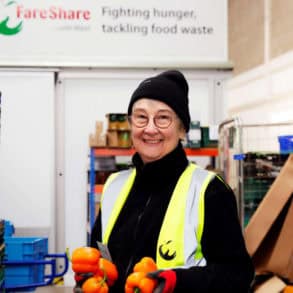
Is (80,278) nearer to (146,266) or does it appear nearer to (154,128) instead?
(146,266)

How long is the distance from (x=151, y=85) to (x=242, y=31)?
4.34 meters

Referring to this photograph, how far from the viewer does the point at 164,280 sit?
156 cm

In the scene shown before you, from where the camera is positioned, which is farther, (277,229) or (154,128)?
(277,229)

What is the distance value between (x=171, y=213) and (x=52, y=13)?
16.2ft

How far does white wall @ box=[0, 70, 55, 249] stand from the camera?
6055mm

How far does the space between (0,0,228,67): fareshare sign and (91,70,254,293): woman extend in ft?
14.7

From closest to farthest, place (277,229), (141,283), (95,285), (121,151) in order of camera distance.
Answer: (141,283)
(95,285)
(277,229)
(121,151)

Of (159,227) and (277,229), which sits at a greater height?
(159,227)

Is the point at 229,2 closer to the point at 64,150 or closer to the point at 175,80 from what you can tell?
A: the point at 64,150

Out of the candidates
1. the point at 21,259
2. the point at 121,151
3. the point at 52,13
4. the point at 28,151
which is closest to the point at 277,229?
the point at 21,259

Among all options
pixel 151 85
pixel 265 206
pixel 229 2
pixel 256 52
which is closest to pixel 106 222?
pixel 151 85

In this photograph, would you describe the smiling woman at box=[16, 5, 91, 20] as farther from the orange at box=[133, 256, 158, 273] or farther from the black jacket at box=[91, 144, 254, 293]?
the orange at box=[133, 256, 158, 273]

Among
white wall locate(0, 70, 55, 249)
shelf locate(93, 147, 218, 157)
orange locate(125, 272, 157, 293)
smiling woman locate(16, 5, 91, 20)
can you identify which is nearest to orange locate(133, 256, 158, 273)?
orange locate(125, 272, 157, 293)

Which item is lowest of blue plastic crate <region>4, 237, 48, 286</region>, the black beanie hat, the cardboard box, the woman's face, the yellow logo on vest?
blue plastic crate <region>4, 237, 48, 286</region>
